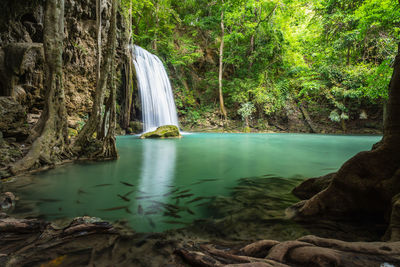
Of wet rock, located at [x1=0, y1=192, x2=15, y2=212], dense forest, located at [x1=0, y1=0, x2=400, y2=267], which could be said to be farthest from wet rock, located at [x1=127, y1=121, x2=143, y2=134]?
wet rock, located at [x1=0, y1=192, x2=15, y2=212]

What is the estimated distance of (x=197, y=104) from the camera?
21.2 metres

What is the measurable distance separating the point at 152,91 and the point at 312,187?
47.2 ft

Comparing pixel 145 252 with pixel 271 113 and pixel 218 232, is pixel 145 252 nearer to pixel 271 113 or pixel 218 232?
Answer: pixel 218 232

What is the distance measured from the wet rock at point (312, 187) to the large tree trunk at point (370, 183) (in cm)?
49

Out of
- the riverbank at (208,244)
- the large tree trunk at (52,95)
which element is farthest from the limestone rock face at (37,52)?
the riverbank at (208,244)

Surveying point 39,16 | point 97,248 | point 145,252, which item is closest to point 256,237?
point 145,252

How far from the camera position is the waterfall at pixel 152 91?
14.6 meters

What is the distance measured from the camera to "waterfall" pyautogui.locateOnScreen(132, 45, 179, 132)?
14.6 m

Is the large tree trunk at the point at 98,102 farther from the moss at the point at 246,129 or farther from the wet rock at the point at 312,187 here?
the moss at the point at 246,129

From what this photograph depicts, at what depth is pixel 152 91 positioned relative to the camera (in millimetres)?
15289

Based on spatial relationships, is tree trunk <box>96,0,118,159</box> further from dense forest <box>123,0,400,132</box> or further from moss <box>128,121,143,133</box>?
dense forest <box>123,0,400,132</box>

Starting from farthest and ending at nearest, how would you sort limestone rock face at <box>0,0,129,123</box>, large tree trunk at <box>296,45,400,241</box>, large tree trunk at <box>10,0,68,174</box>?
limestone rock face at <box>0,0,129,123</box>
large tree trunk at <box>10,0,68,174</box>
large tree trunk at <box>296,45,400,241</box>

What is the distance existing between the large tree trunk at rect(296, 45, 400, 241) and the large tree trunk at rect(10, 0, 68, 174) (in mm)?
5068

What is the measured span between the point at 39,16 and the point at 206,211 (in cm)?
929
